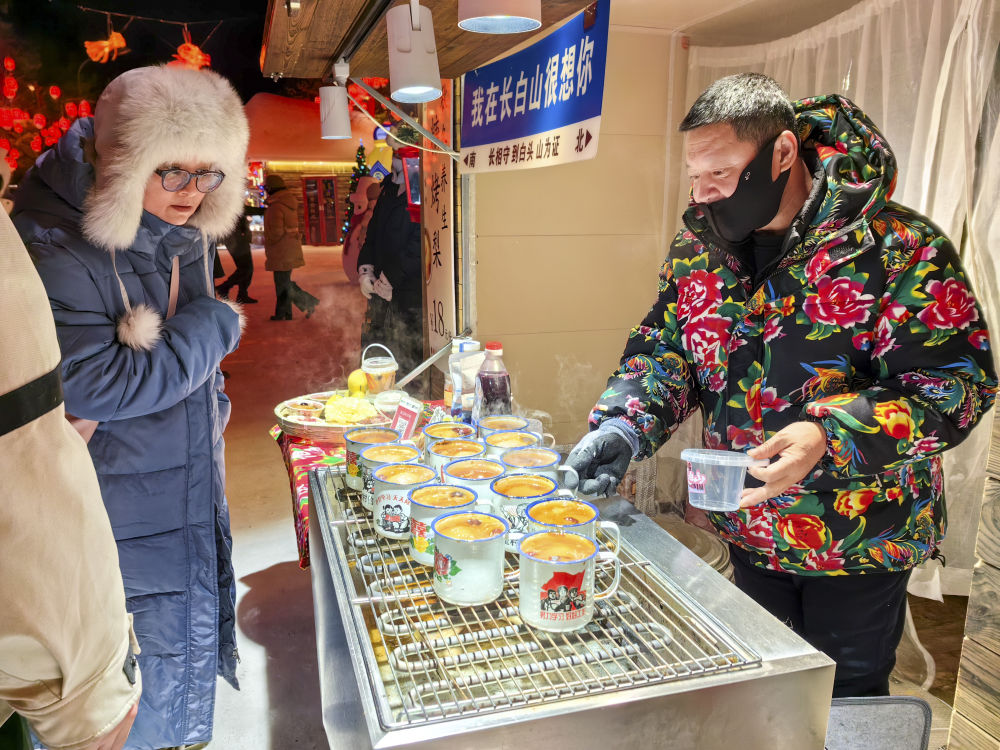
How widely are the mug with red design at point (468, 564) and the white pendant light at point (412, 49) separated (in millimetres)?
1373

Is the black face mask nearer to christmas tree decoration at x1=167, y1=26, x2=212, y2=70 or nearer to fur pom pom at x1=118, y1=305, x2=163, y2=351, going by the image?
fur pom pom at x1=118, y1=305, x2=163, y2=351

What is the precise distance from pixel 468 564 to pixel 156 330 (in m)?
1.21

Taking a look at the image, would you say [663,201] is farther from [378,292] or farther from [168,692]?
[168,692]

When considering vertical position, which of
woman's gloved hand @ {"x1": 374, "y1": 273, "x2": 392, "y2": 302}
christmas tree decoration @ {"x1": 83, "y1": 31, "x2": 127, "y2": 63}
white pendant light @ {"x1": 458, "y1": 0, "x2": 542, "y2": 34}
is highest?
christmas tree decoration @ {"x1": 83, "y1": 31, "x2": 127, "y2": 63}

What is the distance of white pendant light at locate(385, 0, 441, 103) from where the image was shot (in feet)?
6.29

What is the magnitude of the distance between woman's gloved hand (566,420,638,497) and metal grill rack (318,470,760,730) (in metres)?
0.31

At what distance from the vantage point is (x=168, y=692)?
199cm

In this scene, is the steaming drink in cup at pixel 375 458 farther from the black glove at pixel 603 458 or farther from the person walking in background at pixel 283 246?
the person walking in background at pixel 283 246

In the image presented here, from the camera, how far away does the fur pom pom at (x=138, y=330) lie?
1749 mm

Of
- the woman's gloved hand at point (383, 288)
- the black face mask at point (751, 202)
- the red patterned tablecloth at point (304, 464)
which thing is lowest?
the red patterned tablecloth at point (304, 464)

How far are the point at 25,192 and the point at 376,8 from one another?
117 centimetres

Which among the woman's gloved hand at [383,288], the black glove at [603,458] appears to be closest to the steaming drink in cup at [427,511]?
the black glove at [603,458]

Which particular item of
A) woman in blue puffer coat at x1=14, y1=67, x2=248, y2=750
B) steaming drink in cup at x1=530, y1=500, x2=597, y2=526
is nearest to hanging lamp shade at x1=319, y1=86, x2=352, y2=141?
woman in blue puffer coat at x1=14, y1=67, x2=248, y2=750

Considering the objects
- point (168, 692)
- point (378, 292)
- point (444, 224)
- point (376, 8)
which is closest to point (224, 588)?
point (168, 692)
